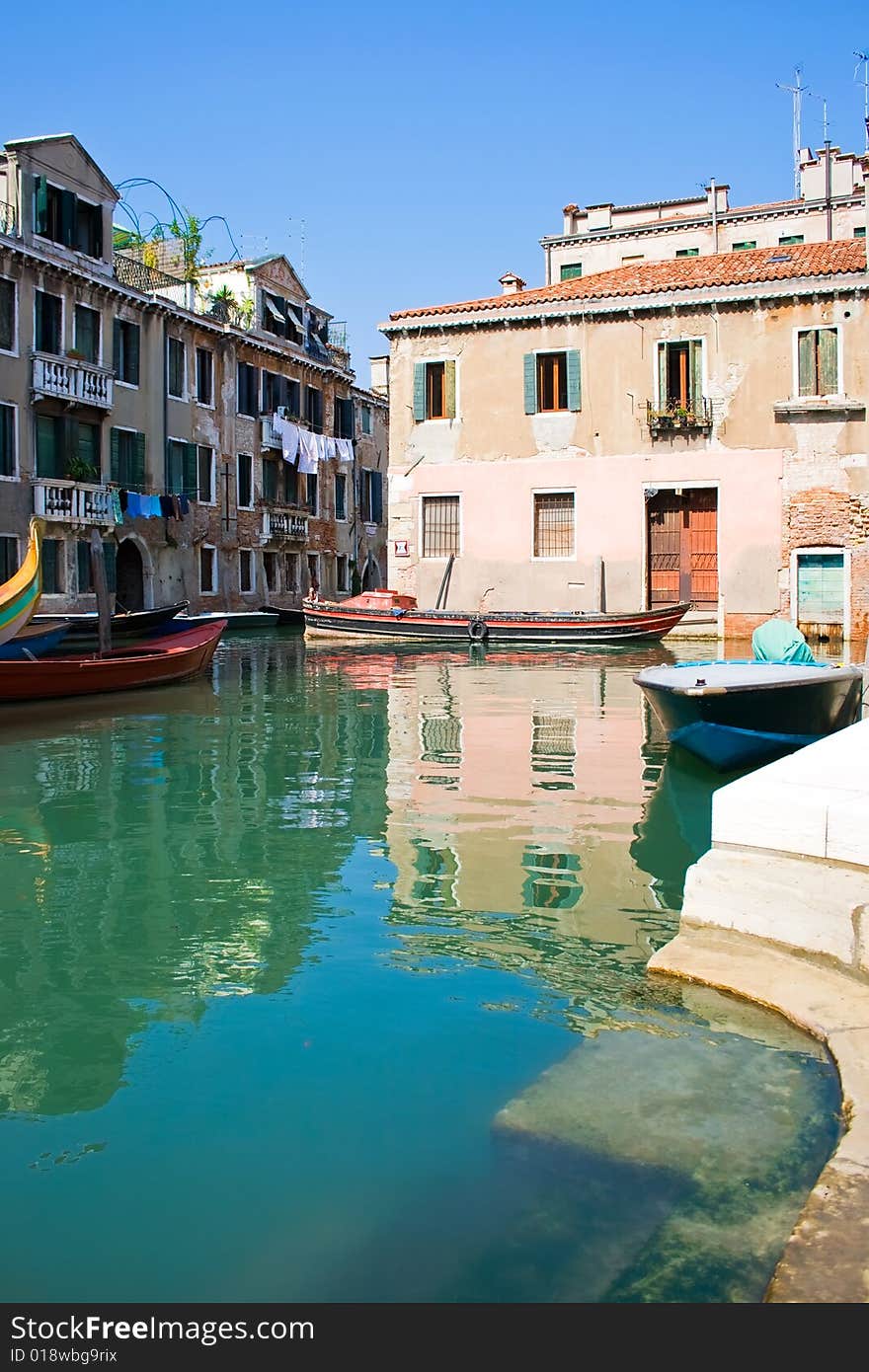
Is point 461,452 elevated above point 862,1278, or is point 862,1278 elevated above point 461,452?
point 461,452

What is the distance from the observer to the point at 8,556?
23.0 m

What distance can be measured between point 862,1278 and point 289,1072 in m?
1.82

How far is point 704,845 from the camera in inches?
252

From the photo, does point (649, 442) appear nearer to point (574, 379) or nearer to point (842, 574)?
point (574, 379)

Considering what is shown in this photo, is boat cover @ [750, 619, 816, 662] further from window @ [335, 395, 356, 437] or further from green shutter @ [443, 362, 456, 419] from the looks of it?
window @ [335, 395, 356, 437]

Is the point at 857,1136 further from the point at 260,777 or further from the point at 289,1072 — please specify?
the point at 260,777

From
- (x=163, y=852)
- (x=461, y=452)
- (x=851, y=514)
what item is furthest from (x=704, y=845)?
(x=461, y=452)

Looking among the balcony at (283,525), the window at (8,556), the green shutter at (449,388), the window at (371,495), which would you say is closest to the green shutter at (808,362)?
the green shutter at (449,388)

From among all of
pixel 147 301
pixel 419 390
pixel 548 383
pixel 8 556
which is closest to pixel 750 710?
pixel 548 383

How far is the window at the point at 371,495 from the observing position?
3859cm

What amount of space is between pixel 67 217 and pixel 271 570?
11.3 m

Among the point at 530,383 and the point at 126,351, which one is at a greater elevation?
the point at 126,351

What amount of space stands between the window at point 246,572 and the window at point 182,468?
120 inches

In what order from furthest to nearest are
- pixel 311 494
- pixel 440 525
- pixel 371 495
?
pixel 371 495 < pixel 311 494 < pixel 440 525
